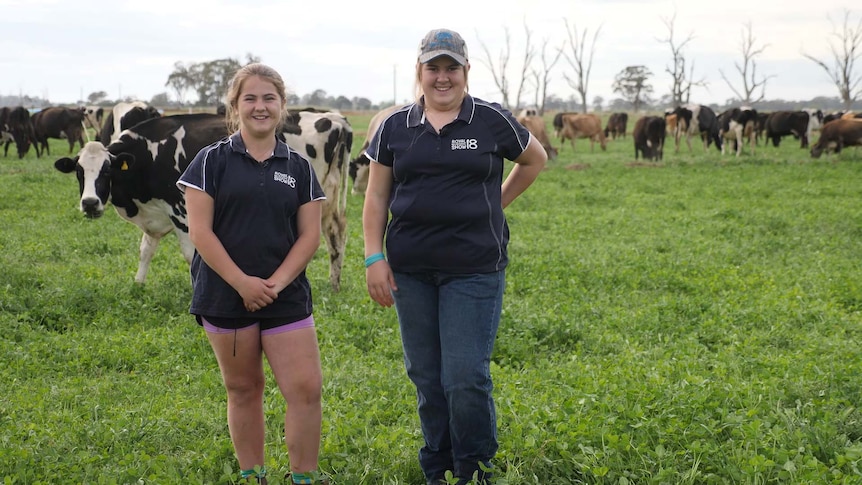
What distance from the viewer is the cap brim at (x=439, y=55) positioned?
3.20 metres

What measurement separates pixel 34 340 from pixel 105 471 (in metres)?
2.85

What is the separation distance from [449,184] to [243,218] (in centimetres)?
89

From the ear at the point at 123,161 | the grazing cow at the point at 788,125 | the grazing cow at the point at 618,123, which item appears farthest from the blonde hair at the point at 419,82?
the grazing cow at the point at 618,123

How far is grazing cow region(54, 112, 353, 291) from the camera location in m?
7.71

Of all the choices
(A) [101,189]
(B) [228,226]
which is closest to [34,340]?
(A) [101,189]

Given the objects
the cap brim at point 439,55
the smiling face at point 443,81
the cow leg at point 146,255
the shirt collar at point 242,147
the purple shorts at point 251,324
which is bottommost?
the cow leg at point 146,255

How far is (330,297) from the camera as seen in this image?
780cm

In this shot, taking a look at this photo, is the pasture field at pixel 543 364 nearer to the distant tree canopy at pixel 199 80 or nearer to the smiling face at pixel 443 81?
the smiling face at pixel 443 81

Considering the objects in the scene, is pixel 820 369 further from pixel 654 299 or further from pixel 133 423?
pixel 133 423

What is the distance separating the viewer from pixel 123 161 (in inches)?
292

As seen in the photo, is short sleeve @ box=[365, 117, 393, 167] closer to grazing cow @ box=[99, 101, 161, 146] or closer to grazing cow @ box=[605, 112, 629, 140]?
grazing cow @ box=[99, 101, 161, 146]

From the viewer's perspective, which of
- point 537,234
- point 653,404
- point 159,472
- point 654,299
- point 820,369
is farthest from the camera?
point 537,234

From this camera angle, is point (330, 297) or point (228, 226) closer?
point (228, 226)

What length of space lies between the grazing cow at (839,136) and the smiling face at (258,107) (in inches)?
941
